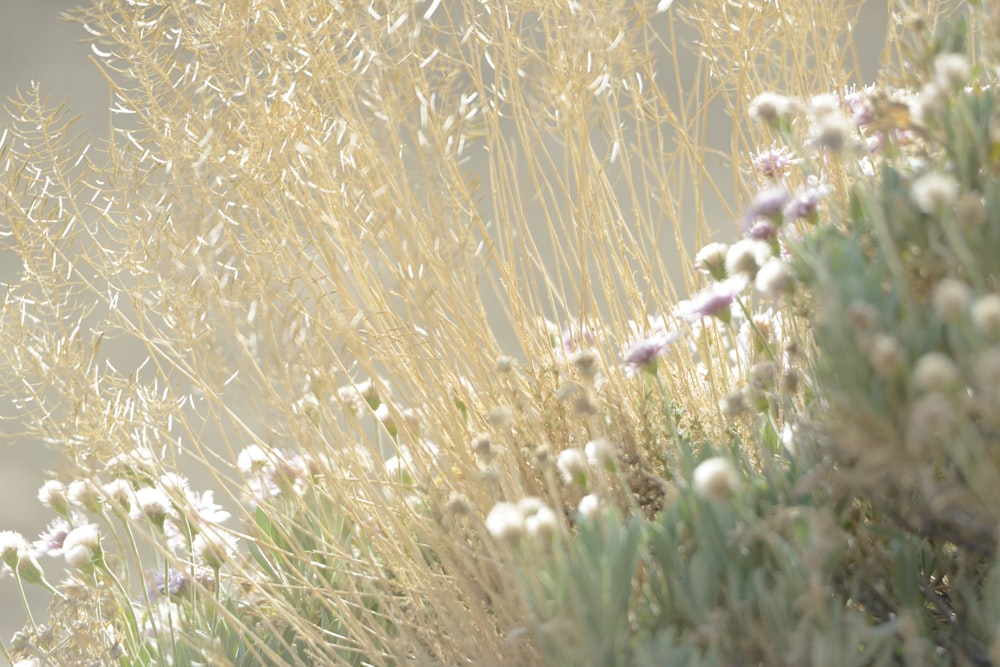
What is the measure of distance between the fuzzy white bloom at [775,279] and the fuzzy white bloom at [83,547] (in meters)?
1.11

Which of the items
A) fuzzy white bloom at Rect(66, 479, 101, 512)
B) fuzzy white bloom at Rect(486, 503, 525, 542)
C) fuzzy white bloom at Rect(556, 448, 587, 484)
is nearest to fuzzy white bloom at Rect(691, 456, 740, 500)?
fuzzy white bloom at Rect(486, 503, 525, 542)

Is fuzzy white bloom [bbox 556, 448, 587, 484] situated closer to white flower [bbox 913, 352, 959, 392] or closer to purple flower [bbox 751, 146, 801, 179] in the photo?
white flower [bbox 913, 352, 959, 392]

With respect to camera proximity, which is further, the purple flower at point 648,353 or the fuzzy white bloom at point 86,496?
the fuzzy white bloom at point 86,496

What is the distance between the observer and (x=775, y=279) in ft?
3.32

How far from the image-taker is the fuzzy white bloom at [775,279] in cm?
101

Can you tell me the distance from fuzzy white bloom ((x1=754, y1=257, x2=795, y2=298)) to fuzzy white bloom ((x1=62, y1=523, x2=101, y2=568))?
43.7 inches

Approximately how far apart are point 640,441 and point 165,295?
0.66 metres

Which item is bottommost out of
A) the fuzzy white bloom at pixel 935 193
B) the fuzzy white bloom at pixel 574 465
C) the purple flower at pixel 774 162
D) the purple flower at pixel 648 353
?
the fuzzy white bloom at pixel 574 465

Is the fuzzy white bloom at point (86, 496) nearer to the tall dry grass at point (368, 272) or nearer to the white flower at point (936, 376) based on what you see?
the tall dry grass at point (368, 272)

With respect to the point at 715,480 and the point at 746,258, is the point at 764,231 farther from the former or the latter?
the point at 715,480

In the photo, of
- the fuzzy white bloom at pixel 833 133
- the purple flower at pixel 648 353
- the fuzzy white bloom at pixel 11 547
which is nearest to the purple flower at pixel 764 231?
the purple flower at pixel 648 353

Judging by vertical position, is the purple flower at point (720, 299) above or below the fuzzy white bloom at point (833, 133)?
above

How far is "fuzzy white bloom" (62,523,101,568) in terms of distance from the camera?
1.60 meters

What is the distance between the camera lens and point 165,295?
4.59 ft
